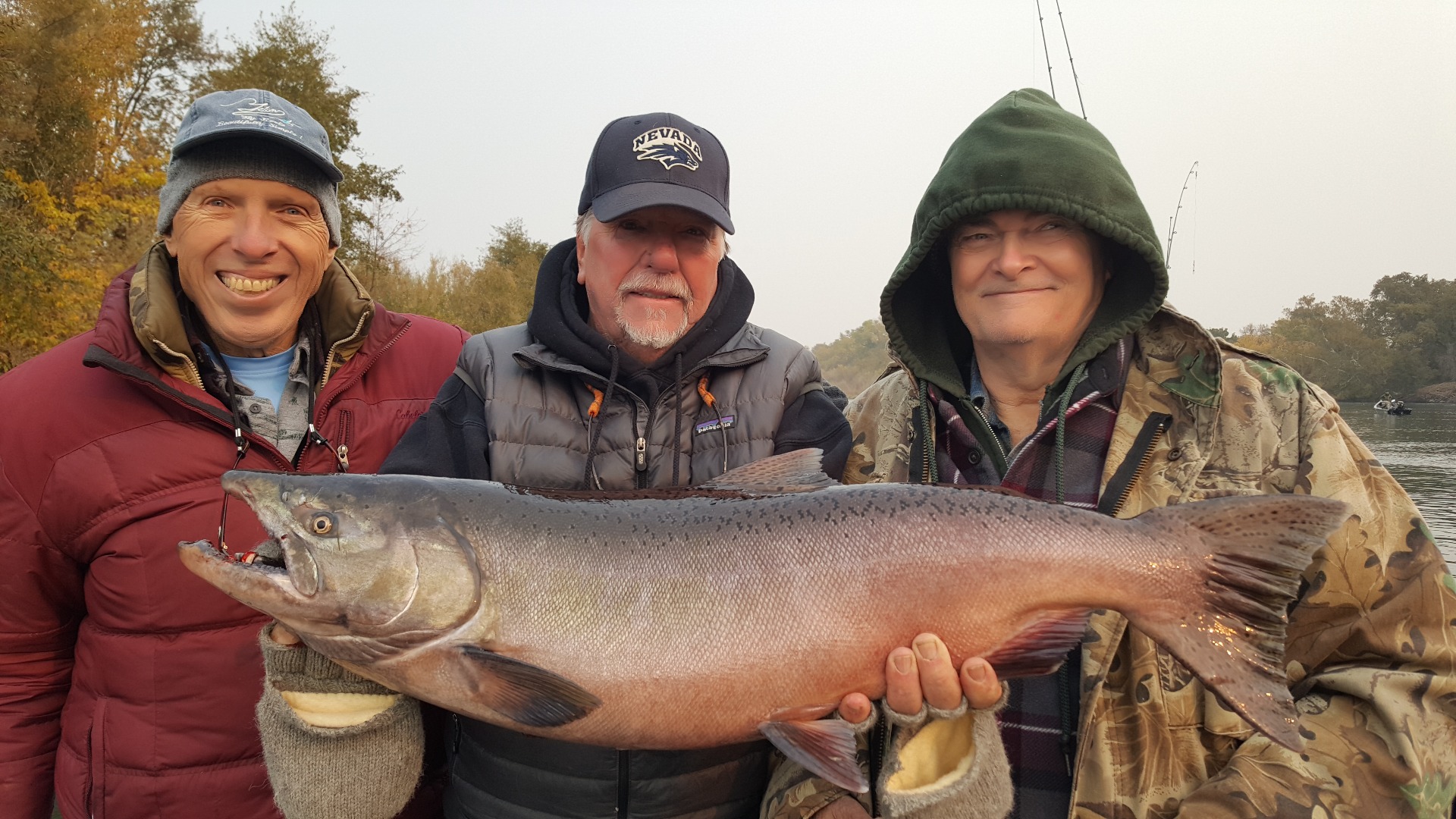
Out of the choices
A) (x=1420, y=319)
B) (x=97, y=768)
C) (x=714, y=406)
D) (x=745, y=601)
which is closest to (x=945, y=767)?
(x=745, y=601)

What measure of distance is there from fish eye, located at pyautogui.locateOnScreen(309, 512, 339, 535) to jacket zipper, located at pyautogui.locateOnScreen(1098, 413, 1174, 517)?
105 inches

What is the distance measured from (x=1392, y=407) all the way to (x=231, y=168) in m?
86.8

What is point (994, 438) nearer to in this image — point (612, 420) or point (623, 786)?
point (612, 420)

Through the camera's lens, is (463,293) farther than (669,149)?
Yes

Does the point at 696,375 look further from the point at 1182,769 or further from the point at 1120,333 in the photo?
the point at 1182,769

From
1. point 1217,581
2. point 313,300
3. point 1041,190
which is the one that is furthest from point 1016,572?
point 313,300

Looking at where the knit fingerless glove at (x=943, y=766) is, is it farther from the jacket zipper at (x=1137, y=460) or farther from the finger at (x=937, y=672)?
the jacket zipper at (x=1137, y=460)

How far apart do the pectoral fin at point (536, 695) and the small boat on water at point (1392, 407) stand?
85.7 m

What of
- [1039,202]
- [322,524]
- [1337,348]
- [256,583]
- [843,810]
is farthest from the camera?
[1337,348]

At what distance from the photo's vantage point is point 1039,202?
10.0 feet

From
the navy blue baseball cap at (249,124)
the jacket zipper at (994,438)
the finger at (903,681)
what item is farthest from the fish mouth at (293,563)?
the jacket zipper at (994,438)

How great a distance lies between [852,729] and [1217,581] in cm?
126

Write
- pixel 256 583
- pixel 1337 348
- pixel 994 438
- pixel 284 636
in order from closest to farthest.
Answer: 1. pixel 256 583
2. pixel 284 636
3. pixel 994 438
4. pixel 1337 348

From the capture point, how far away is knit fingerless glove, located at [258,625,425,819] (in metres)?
2.71
